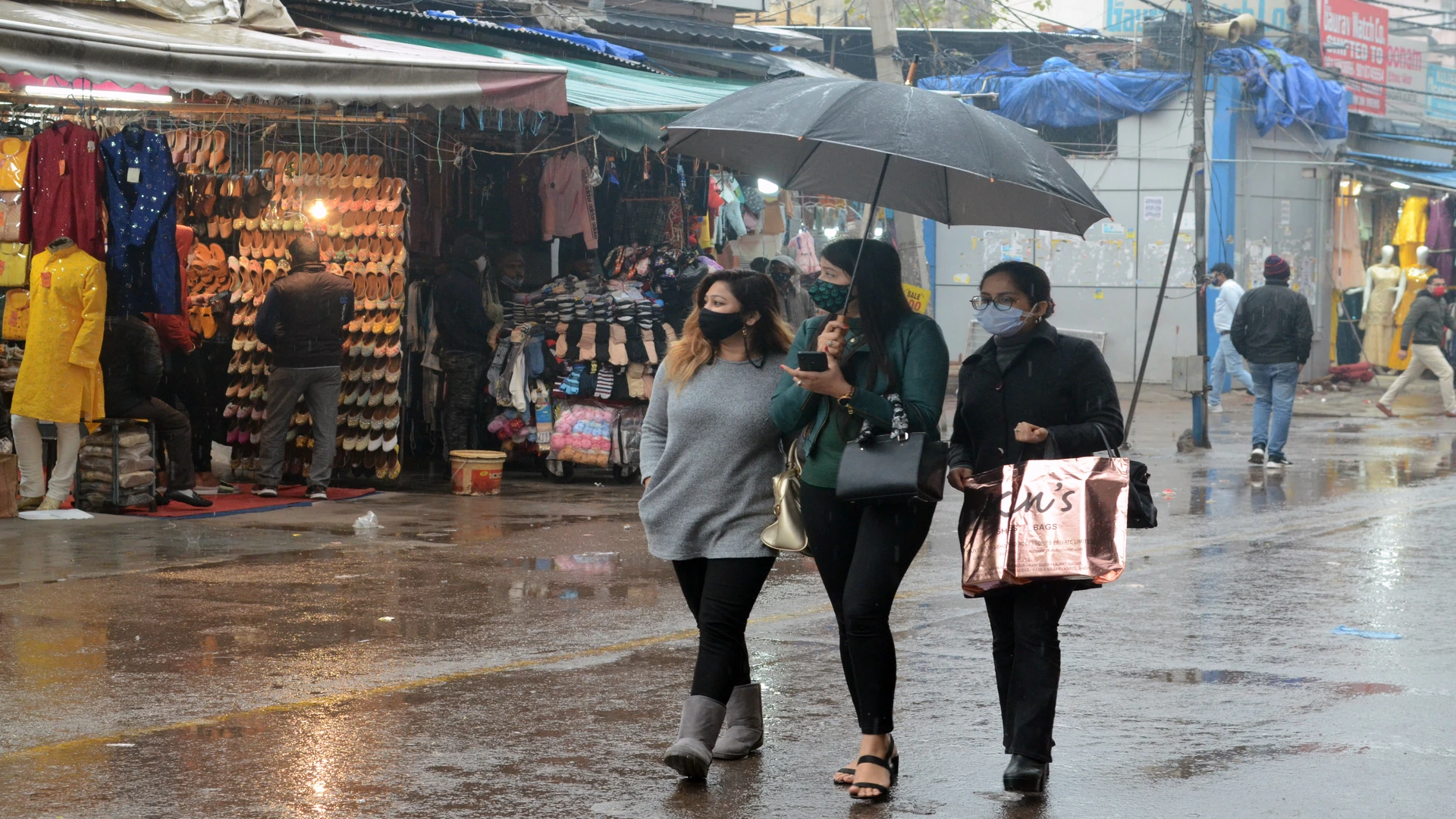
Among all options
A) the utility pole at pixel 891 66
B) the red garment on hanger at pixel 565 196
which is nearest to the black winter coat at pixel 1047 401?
the red garment on hanger at pixel 565 196

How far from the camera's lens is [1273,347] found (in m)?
15.2

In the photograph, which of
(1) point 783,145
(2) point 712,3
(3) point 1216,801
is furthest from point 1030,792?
(2) point 712,3

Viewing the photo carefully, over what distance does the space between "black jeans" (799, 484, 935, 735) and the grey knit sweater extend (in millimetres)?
256

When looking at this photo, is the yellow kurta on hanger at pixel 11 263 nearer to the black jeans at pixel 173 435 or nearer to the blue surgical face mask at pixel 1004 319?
the black jeans at pixel 173 435

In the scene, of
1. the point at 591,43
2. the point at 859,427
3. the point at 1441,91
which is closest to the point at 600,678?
the point at 859,427

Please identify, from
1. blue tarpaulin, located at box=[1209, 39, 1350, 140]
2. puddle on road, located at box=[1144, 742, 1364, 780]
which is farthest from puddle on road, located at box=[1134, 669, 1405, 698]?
blue tarpaulin, located at box=[1209, 39, 1350, 140]

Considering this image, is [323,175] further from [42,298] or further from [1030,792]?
[1030,792]

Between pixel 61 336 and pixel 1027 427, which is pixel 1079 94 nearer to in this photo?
pixel 61 336

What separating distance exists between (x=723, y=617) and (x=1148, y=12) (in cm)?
2409

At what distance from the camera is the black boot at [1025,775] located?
4977 millimetres

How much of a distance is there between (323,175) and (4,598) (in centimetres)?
536

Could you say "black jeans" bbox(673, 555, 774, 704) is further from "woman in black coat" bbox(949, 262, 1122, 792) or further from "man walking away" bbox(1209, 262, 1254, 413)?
"man walking away" bbox(1209, 262, 1254, 413)

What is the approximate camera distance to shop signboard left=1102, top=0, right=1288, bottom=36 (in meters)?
25.9

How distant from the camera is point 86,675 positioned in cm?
648
